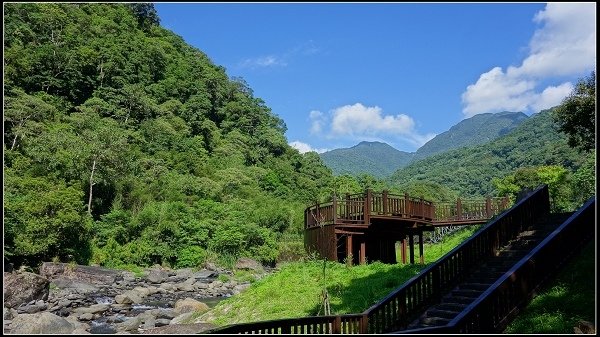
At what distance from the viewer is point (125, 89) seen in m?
66.7

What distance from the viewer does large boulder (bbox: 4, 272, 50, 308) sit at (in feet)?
74.4

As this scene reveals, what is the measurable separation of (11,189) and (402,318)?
1265 inches

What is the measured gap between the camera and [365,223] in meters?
20.0

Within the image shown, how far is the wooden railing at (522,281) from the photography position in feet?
25.5

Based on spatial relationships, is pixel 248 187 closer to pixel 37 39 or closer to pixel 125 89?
pixel 125 89

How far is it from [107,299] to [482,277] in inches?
879

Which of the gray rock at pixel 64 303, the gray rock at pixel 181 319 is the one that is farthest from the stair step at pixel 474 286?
the gray rock at pixel 64 303

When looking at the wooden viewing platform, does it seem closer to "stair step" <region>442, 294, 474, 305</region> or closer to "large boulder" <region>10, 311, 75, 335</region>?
"stair step" <region>442, 294, 474, 305</region>

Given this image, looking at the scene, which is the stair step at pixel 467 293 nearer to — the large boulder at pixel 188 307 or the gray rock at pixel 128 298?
the large boulder at pixel 188 307

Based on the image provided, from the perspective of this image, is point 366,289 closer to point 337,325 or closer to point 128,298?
point 337,325

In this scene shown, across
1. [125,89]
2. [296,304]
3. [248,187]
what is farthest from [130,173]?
[296,304]

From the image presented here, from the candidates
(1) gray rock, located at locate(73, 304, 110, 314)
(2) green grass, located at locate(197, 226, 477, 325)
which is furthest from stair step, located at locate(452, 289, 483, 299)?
(1) gray rock, located at locate(73, 304, 110, 314)

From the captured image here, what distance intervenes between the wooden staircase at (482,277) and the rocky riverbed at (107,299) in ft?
22.8

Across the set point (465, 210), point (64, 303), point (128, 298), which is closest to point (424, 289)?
point (465, 210)
